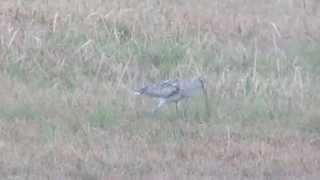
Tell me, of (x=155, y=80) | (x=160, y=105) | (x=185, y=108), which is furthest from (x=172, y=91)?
(x=155, y=80)

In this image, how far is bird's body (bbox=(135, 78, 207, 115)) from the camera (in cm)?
1016

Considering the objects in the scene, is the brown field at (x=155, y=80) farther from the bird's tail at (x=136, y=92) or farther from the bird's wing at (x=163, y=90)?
the bird's wing at (x=163, y=90)

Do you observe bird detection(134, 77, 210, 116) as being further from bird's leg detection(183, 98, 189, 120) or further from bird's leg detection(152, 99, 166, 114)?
bird's leg detection(183, 98, 189, 120)

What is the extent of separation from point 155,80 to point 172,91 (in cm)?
186

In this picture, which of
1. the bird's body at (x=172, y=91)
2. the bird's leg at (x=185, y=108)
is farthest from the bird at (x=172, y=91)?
the bird's leg at (x=185, y=108)

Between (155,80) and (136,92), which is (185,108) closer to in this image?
(136,92)

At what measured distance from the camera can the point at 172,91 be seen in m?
10.1

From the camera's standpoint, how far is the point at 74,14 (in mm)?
13555

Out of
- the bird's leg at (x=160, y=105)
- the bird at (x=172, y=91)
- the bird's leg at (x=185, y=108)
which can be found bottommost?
the bird's leg at (x=185, y=108)

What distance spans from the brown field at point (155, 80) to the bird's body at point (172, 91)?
169 millimetres

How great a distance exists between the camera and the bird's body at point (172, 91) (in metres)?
10.2

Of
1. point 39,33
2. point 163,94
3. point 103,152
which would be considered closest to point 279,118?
point 163,94

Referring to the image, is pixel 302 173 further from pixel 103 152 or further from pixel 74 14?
pixel 74 14

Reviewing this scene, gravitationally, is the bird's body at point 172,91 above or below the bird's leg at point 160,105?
above
